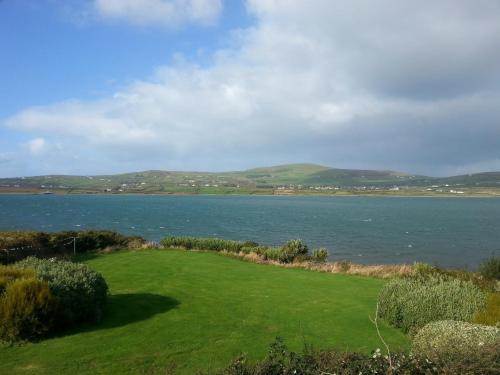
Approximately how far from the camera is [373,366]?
460 centimetres

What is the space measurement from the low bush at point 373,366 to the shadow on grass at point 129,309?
5.75 m

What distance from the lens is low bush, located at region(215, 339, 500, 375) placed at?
447 cm

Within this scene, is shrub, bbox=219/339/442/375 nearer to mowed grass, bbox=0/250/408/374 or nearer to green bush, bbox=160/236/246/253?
mowed grass, bbox=0/250/408/374

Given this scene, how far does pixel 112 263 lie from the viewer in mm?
18156

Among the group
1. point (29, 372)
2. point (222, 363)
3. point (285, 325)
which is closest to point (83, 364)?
point (29, 372)

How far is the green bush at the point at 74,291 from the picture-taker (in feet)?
30.2

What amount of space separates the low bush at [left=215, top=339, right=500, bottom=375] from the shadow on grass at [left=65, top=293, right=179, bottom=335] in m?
5.75

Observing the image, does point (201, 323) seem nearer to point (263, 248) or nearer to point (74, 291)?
point (74, 291)

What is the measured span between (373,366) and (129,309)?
767 cm

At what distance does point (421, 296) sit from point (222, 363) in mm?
5591

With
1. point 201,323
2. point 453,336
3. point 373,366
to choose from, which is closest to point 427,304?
point 453,336

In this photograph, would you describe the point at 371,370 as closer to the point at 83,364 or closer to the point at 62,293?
the point at 83,364

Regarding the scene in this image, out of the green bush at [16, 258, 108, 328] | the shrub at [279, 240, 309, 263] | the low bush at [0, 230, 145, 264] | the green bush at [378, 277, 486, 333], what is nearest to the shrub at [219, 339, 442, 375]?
the green bush at [378, 277, 486, 333]

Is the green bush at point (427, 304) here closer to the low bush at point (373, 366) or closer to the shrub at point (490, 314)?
the shrub at point (490, 314)
